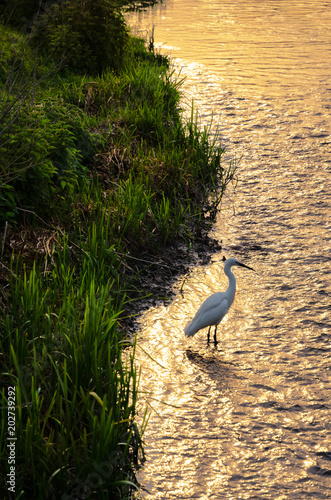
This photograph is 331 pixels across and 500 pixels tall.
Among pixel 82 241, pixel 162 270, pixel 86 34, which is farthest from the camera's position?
pixel 86 34

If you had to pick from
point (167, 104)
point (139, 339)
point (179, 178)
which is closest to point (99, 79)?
point (167, 104)

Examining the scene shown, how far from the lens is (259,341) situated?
5.14m

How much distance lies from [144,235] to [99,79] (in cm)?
419

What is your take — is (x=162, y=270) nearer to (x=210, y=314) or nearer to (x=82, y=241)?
(x=82, y=241)

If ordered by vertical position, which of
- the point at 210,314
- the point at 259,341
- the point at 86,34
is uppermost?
the point at 86,34

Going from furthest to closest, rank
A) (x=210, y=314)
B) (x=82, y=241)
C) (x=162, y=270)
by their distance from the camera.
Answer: (x=162, y=270)
(x=82, y=241)
(x=210, y=314)

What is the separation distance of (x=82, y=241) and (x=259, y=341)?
1812 mm

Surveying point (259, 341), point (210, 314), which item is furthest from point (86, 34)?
point (259, 341)

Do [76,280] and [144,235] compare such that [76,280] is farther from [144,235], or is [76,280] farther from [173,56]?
[173,56]

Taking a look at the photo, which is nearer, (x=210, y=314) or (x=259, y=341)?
(x=210, y=314)

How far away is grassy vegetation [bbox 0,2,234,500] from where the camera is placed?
132 inches

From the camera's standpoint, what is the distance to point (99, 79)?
960cm

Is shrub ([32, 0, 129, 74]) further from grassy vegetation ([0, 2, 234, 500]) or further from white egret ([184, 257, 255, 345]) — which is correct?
white egret ([184, 257, 255, 345])

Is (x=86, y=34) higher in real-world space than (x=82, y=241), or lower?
higher
